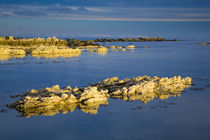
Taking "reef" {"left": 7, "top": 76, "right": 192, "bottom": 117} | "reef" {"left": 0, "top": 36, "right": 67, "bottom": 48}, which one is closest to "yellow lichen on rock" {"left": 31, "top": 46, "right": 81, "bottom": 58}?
"reef" {"left": 0, "top": 36, "right": 67, "bottom": 48}

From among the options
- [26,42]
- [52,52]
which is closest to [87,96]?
[52,52]

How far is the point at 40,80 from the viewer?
1307 cm

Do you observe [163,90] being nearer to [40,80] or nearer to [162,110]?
[162,110]

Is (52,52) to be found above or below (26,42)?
below

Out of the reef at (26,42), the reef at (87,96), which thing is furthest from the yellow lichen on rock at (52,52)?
the reef at (87,96)

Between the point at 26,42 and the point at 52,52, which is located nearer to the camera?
the point at 52,52

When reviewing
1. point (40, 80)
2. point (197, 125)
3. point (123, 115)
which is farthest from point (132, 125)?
point (40, 80)

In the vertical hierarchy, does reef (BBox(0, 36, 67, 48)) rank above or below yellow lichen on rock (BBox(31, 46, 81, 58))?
above

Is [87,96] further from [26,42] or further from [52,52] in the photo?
[26,42]

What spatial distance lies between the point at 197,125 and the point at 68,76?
27.8ft

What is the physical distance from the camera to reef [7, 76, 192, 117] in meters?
8.16

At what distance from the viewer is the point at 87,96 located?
8883 millimetres

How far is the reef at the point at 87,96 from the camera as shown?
26.8 feet

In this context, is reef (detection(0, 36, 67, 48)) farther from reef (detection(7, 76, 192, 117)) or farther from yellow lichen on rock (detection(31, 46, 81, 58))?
reef (detection(7, 76, 192, 117))
